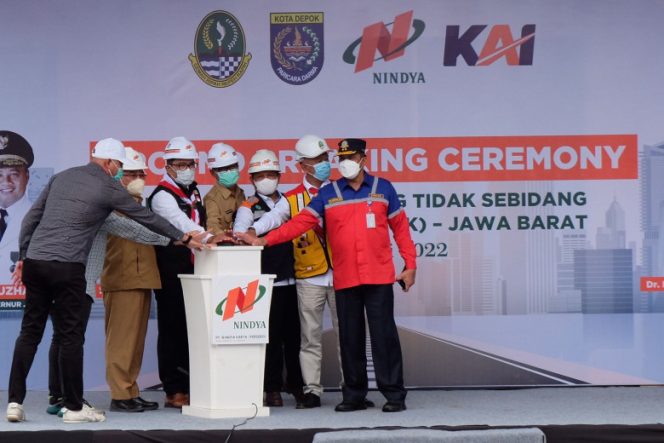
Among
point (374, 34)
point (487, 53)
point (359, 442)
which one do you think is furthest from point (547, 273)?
point (359, 442)

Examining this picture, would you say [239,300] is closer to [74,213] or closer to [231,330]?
[231,330]

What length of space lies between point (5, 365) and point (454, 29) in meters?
3.51

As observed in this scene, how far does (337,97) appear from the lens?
6578 millimetres

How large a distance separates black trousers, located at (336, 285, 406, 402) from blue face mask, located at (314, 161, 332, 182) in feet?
2.23

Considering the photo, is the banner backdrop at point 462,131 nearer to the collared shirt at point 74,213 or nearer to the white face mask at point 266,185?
the white face mask at point 266,185

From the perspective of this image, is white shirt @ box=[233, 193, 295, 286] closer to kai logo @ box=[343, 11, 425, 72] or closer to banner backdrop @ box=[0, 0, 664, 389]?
banner backdrop @ box=[0, 0, 664, 389]

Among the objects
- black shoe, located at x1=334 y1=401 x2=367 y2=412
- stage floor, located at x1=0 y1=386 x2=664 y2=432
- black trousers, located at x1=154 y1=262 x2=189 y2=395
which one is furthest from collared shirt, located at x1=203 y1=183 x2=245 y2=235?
black shoe, located at x1=334 y1=401 x2=367 y2=412

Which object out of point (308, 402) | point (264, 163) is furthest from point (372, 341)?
point (264, 163)

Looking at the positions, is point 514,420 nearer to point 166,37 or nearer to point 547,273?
point 547,273

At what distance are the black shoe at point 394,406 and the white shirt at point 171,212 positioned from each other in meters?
1.36

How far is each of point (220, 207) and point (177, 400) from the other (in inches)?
42.9

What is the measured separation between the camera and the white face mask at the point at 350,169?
558 cm

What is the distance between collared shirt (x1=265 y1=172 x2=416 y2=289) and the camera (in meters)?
5.57

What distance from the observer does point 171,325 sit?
228 inches
